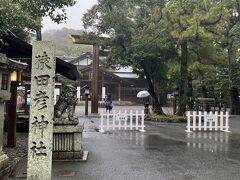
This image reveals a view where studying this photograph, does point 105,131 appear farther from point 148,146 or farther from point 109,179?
point 109,179

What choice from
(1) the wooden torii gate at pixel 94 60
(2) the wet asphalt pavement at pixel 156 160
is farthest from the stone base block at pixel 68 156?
(1) the wooden torii gate at pixel 94 60

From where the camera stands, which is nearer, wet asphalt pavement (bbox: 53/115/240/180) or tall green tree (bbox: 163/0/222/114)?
wet asphalt pavement (bbox: 53/115/240/180)

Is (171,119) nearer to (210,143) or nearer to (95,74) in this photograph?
(95,74)

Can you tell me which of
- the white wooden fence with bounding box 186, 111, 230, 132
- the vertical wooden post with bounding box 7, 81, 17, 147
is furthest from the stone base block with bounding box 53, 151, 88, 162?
the white wooden fence with bounding box 186, 111, 230, 132

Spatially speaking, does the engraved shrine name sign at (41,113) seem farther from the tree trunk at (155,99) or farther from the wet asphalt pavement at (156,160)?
the tree trunk at (155,99)

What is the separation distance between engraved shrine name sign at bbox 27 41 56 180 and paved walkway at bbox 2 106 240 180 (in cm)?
187

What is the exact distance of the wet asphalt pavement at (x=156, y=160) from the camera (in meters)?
7.81

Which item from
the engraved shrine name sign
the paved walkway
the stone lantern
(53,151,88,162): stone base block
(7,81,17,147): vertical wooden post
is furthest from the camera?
(7,81,17,147): vertical wooden post

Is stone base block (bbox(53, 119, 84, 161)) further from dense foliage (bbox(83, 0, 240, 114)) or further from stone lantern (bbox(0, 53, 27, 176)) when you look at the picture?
dense foliage (bbox(83, 0, 240, 114))

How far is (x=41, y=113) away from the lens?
5715mm

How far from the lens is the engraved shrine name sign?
5.61 meters

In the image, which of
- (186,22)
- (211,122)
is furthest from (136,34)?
(211,122)

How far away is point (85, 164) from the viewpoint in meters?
8.88

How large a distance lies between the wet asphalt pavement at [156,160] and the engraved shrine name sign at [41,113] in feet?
6.12
